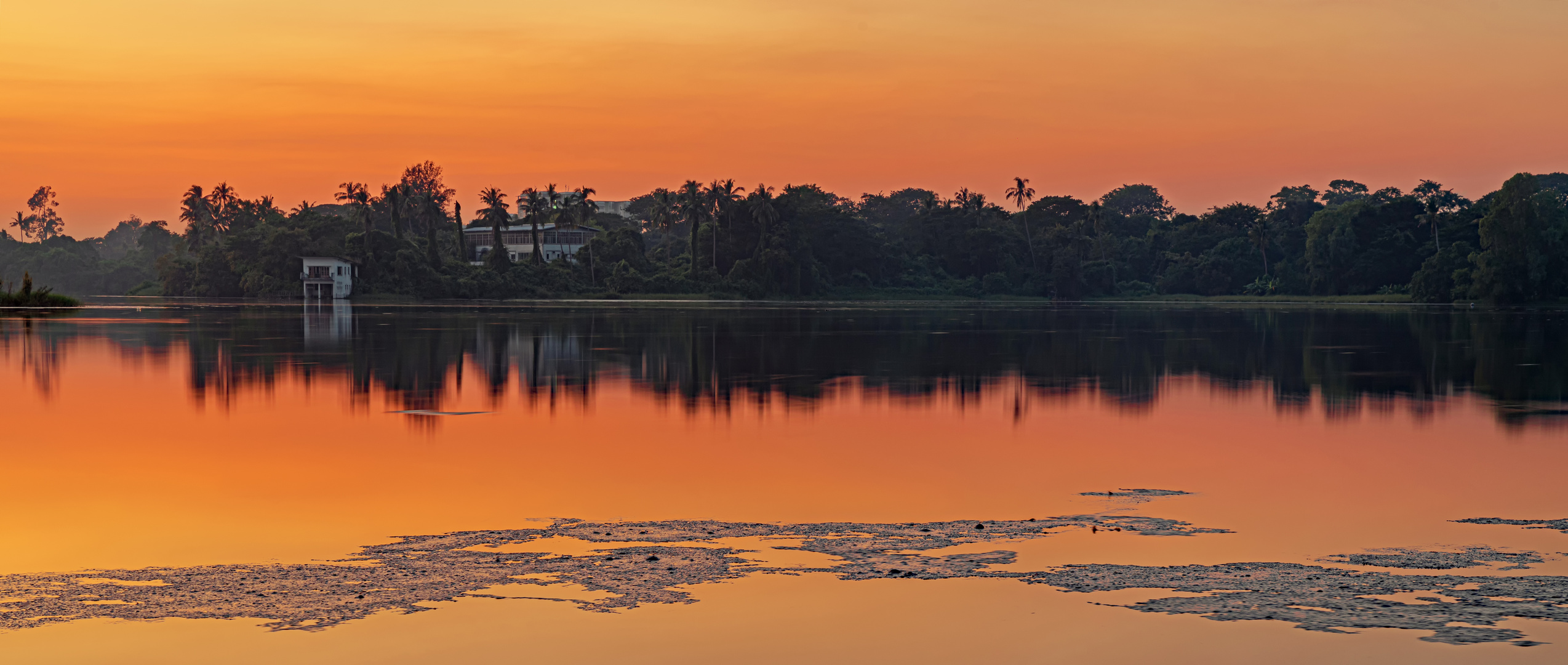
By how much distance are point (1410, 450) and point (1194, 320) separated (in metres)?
61.4

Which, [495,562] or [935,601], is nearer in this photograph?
[935,601]

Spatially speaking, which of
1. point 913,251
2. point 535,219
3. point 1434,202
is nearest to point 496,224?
point 535,219

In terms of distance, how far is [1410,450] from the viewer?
62.2ft

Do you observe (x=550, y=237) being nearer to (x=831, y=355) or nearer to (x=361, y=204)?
(x=361, y=204)

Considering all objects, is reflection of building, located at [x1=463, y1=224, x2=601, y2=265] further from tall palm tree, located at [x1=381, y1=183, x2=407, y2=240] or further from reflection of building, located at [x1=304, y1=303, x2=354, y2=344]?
reflection of building, located at [x1=304, y1=303, x2=354, y2=344]

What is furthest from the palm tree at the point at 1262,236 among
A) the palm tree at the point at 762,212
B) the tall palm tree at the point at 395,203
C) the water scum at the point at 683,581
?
the water scum at the point at 683,581

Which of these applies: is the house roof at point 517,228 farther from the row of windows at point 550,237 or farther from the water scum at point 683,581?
the water scum at point 683,581

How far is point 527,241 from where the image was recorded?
16412cm

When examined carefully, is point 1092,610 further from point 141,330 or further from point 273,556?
point 141,330

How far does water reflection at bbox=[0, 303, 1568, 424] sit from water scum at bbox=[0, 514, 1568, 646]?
12.8 m

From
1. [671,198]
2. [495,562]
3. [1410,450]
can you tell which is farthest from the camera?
[671,198]

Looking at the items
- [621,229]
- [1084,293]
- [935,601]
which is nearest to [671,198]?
[621,229]

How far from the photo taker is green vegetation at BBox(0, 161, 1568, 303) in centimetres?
13525

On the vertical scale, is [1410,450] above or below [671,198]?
below
